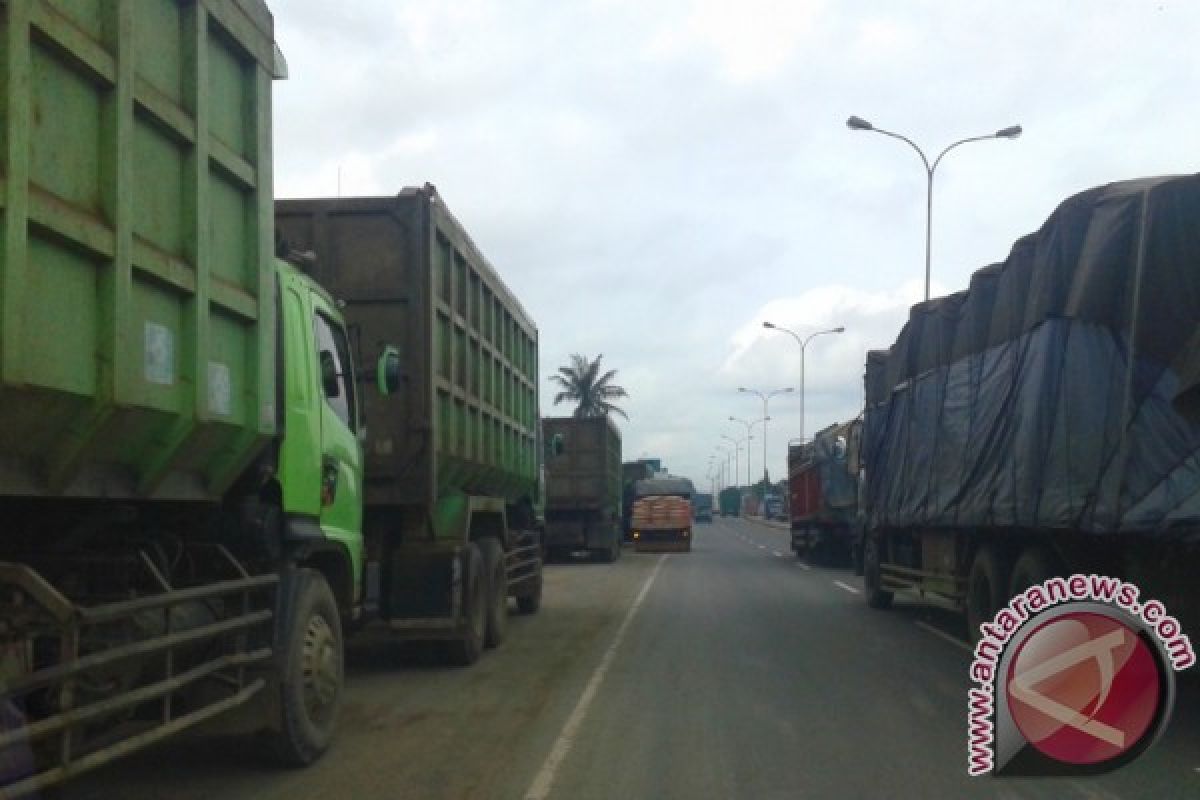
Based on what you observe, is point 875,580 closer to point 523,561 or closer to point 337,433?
point 523,561

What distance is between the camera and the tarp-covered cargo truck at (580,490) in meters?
30.1

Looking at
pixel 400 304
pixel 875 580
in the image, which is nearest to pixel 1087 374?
pixel 400 304

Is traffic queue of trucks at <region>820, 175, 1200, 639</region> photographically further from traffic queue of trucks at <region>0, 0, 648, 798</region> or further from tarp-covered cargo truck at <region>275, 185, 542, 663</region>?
traffic queue of trucks at <region>0, 0, 648, 798</region>

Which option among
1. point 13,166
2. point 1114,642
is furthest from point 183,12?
point 1114,642

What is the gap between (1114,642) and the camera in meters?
4.45

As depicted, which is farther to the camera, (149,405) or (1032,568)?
(1032,568)

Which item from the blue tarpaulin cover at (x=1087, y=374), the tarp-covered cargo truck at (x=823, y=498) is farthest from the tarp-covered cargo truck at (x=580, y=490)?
the blue tarpaulin cover at (x=1087, y=374)

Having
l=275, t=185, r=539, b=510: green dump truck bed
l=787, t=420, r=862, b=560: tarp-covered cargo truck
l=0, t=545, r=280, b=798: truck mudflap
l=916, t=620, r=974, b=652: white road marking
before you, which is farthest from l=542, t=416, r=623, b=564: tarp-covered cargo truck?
l=0, t=545, r=280, b=798: truck mudflap

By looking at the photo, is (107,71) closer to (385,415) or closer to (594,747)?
(594,747)

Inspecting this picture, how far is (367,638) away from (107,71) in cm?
768

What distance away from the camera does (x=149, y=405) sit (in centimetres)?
530

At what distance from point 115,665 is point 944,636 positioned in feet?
36.2

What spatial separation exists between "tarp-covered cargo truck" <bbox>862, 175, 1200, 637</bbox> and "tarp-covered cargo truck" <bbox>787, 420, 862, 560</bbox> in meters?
11.6

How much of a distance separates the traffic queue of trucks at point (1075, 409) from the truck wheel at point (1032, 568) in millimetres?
18
